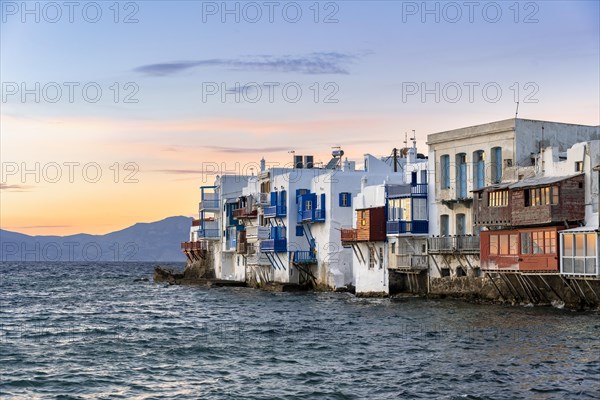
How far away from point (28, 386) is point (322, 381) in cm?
927

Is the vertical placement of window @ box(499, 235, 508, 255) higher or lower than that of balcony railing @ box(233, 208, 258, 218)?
lower

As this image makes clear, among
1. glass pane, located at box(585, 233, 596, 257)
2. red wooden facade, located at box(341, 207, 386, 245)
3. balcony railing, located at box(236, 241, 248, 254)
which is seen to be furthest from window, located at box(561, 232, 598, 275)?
balcony railing, located at box(236, 241, 248, 254)

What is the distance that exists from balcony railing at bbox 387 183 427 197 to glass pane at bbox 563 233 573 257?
17.2 metres

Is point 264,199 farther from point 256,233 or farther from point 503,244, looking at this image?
point 503,244

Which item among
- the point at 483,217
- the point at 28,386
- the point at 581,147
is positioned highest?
the point at 581,147

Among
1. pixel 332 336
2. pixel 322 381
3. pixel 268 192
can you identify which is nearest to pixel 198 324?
pixel 332 336

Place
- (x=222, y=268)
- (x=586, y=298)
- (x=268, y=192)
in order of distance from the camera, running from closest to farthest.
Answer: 1. (x=586, y=298)
2. (x=268, y=192)
3. (x=222, y=268)

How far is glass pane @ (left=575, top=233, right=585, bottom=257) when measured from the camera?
4797 cm

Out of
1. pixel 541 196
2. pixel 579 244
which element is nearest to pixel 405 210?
pixel 541 196

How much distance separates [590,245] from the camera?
156 ft

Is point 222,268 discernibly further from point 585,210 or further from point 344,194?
point 585,210

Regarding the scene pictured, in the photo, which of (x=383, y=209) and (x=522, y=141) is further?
(x=383, y=209)

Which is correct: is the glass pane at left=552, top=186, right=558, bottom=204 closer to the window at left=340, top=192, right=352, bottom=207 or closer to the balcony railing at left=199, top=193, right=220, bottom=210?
the window at left=340, top=192, right=352, bottom=207

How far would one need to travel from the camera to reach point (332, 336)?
43438 millimetres
